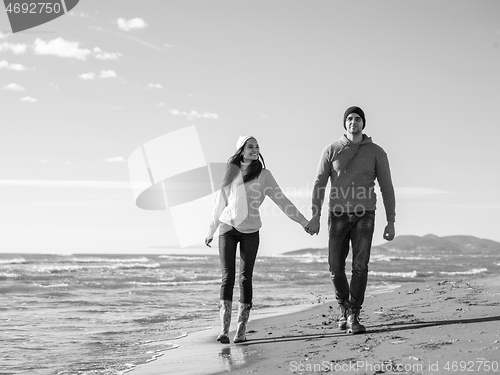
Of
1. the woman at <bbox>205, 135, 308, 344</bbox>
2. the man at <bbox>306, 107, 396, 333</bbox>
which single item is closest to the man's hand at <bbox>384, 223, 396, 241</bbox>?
the man at <bbox>306, 107, 396, 333</bbox>

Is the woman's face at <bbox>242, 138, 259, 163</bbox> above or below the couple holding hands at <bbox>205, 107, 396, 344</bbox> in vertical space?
above

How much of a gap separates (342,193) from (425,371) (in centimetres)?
208

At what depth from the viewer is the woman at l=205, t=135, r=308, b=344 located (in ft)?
16.5

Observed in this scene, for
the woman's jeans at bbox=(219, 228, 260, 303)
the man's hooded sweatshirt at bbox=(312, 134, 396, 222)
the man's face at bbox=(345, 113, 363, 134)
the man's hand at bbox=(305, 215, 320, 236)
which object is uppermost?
the man's face at bbox=(345, 113, 363, 134)

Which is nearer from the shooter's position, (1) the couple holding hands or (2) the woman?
(1) the couple holding hands

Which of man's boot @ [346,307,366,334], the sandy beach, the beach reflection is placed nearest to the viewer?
the sandy beach

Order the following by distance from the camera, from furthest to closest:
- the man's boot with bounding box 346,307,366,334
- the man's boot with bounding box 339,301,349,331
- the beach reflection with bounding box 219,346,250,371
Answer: the man's boot with bounding box 339,301,349,331
the man's boot with bounding box 346,307,366,334
the beach reflection with bounding box 219,346,250,371

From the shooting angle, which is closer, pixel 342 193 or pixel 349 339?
pixel 349 339

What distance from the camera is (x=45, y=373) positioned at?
4.64 m

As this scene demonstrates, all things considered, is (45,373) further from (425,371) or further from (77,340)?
(425,371)

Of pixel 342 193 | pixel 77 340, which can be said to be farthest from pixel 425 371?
pixel 77 340

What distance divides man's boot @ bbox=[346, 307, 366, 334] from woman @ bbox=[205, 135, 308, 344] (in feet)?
3.04

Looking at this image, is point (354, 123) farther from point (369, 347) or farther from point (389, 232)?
point (369, 347)

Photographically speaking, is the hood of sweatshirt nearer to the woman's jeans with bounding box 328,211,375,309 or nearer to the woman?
the woman's jeans with bounding box 328,211,375,309
